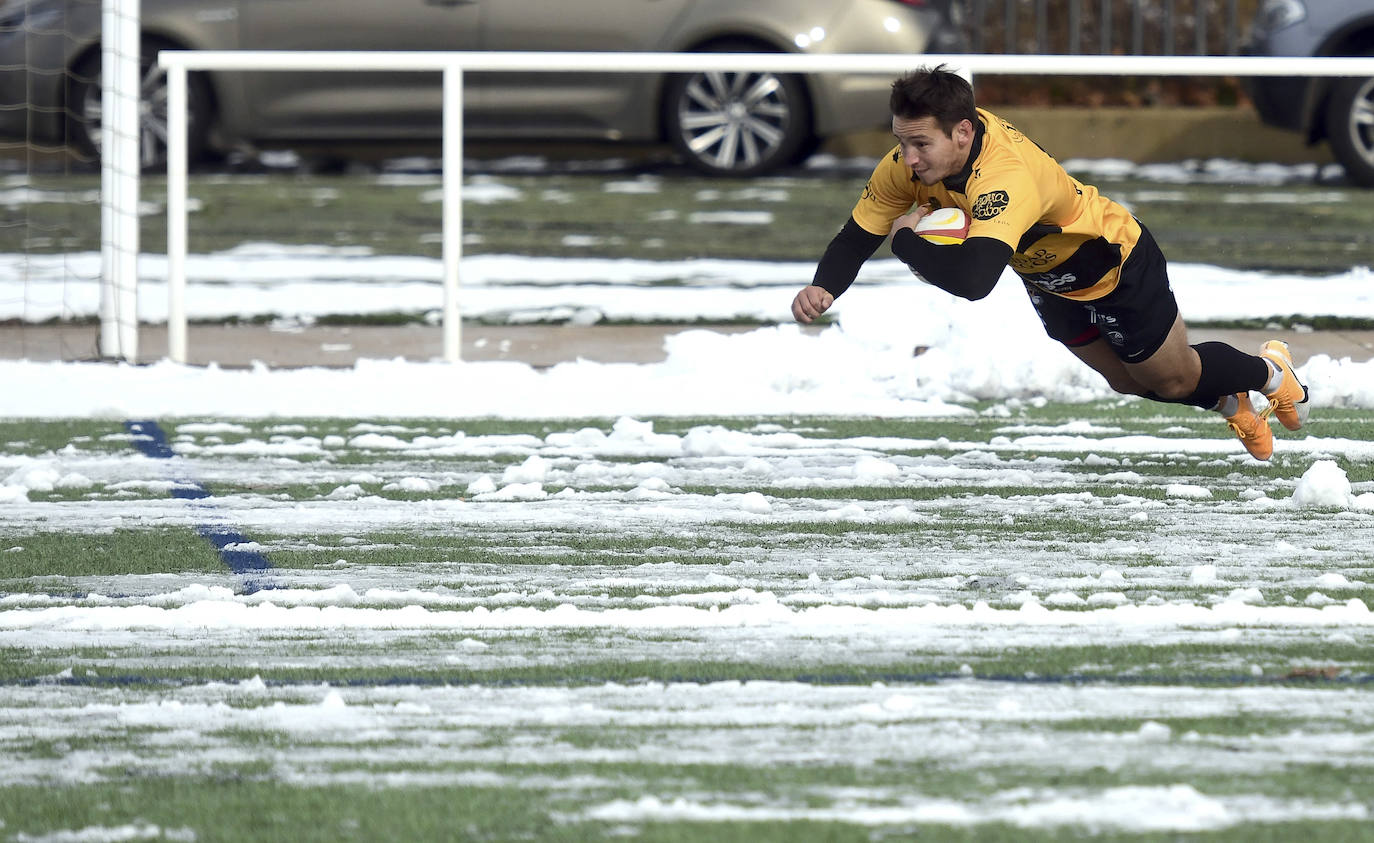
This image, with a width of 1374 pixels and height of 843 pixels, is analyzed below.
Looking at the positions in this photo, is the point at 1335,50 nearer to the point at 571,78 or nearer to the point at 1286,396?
the point at 571,78

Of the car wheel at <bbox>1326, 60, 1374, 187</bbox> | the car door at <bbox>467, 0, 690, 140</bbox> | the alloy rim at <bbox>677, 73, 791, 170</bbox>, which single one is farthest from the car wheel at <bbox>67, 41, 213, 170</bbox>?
the car wheel at <bbox>1326, 60, 1374, 187</bbox>

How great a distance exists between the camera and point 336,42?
10852 millimetres

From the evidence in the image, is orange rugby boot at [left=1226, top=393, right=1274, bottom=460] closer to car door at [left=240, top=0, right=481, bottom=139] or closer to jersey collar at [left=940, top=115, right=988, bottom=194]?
jersey collar at [left=940, top=115, right=988, bottom=194]

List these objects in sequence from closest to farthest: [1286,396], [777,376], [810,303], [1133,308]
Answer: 1. [810,303]
2. [1133,308]
3. [1286,396]
4. [777,376]

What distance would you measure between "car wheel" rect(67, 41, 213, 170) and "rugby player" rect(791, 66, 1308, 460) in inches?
266

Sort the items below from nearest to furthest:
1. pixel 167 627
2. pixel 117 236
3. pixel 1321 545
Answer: pixel 167 627 → pixel 1321 545 → pixel 117 236

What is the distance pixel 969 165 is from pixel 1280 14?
7473 mm

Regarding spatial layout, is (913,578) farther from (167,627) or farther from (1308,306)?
(1308,306)

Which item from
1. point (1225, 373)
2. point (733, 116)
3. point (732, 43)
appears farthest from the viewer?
point (732, 43)

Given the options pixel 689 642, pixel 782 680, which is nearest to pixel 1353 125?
pixel 689 642

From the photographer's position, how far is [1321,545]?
429 centimetres

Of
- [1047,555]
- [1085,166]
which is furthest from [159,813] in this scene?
[1085,166]

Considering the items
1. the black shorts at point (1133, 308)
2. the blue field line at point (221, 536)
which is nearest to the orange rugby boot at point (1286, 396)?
the black shorts at point (1133, 308)

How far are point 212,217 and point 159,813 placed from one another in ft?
29.5
